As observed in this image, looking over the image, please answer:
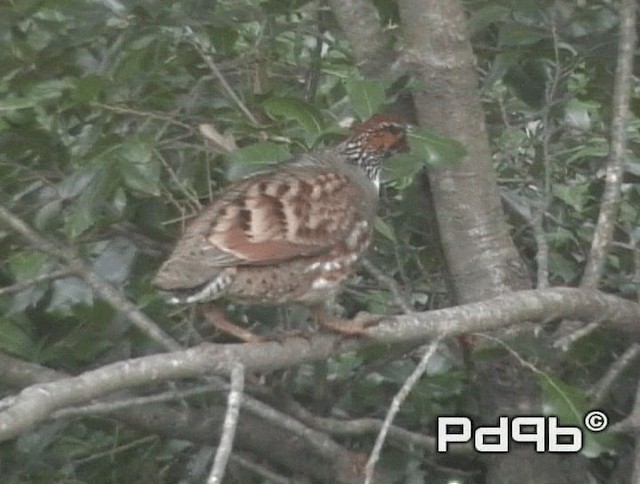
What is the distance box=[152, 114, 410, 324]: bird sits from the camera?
3.55 m

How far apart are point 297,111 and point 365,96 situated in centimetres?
18

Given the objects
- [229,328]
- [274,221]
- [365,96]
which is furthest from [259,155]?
[229,328]

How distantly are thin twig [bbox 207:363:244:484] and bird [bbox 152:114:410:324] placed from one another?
0.48 m

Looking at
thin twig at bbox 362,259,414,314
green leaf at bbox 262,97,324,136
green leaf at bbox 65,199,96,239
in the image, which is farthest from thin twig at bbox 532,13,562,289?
green leaf at bbox 65,199,96,239

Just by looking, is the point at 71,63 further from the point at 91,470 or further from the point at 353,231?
the point at 91,470

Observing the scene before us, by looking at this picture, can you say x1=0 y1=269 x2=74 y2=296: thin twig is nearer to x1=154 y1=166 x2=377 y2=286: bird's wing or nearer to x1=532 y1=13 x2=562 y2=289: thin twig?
x1=154 y1=166 x2=377 y2=286: bird's wing

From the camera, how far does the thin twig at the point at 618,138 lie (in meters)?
4.11

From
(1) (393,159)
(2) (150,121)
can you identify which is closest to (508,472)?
(1) (393,159)

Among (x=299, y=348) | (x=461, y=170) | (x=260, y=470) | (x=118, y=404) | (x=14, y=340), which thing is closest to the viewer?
(x=299, y=348)

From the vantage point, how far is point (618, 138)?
4.13 meters

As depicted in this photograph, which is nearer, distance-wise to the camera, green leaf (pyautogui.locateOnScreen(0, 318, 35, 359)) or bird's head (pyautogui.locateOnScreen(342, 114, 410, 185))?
green leaf (pyautogui.locateOnScreen(0, 318, 35, 359))

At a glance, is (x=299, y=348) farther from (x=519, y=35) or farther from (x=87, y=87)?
(x=519, y=35)

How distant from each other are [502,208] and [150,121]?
3.34ft

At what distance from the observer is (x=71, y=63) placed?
4117mm
